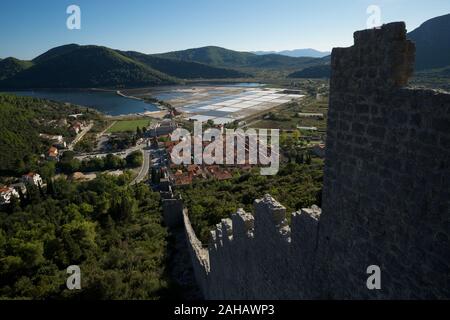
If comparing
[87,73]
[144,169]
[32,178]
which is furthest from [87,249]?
[87,73]

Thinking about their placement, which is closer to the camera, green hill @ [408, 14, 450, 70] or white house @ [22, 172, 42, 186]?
white house @ [22, 172, 42, 186]

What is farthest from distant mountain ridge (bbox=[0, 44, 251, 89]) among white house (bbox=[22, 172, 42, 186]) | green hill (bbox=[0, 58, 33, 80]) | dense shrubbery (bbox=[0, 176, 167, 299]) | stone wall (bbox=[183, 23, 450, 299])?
stone wall (bbox=[183, 23, 450, 299])

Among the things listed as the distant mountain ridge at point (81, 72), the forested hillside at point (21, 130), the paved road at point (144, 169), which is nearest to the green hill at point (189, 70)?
the distant mountain ridge at point (81, 72)

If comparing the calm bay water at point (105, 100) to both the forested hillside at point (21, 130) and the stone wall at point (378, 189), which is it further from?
the stone wall at point (378, 189)

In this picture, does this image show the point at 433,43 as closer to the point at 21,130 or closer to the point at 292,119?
the point at 292,119

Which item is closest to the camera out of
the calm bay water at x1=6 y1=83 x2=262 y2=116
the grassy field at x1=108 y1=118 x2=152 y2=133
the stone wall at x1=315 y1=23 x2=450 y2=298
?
the stone wall at x1=315 y1=23 x2=450 y2=298

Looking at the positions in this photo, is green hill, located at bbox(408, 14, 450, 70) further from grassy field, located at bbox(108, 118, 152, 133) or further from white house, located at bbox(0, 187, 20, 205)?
white house, located at bbox(0, 187, 20, 205)
